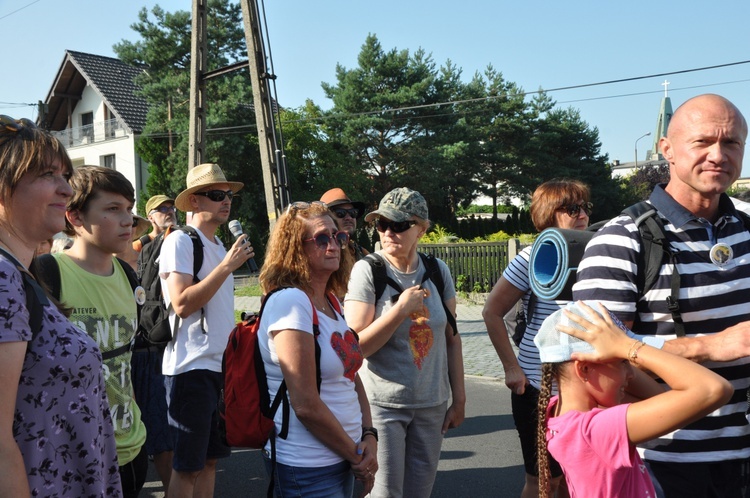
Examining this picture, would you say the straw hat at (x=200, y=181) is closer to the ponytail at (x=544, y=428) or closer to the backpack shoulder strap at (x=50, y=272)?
the backpack shoulder strap at (x=50, y=272)

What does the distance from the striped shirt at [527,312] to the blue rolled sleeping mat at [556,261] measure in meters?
1.12

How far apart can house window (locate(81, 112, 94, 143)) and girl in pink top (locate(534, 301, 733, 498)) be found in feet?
132

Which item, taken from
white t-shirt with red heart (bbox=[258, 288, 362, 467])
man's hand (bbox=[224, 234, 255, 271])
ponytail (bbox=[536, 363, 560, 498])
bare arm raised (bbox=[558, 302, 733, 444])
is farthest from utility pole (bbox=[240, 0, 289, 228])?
bare arm raised (bbox=[558, 302, 733, 444])

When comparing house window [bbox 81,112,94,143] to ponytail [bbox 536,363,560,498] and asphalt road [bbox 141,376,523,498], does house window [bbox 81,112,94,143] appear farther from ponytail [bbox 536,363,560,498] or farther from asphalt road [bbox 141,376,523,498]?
ponytail [bbox 536,363,560,498]

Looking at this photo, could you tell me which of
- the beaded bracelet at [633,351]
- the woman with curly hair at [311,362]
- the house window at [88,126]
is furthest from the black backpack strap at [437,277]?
the house window at [88,126]

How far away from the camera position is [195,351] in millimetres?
3695

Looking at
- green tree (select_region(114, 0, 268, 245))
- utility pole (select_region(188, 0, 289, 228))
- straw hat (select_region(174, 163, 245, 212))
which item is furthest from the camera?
green tree (select_region(114, 0, 268, 245))

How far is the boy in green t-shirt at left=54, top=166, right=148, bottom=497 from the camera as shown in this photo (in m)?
2.82

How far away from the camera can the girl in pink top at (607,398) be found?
1767 mm

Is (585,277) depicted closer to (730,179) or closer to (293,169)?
(730,179)

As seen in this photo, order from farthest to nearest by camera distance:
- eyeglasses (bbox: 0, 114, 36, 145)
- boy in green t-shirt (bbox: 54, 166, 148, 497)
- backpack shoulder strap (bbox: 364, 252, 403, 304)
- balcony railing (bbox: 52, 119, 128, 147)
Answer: balcony railing (bbox: 52, 119, 128, 147), backpack shoulder strap (bbox: 364, 252, 403, 304), boy in green t-shirt (bbox: 54, 166, 148, 497), eyeglasses (bbox: 0, 114, 36, 145)

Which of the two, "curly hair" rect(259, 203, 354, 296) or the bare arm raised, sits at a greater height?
"curly hair" rect(259, 203, 354, 296)

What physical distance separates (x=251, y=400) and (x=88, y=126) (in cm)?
3938

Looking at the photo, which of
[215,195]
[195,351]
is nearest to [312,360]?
[195,351]
